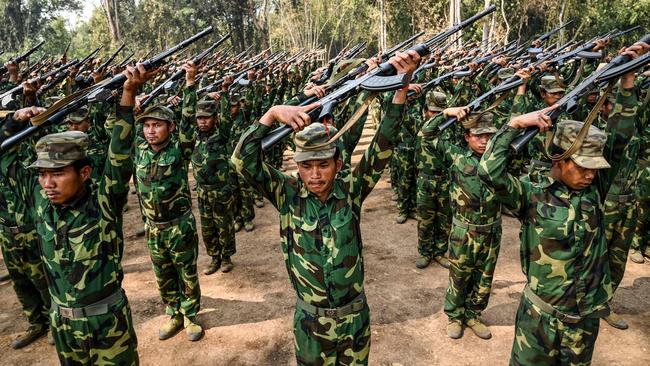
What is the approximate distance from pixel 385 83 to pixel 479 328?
3563 millimetres

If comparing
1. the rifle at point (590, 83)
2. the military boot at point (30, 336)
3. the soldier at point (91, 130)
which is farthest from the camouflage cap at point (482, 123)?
the military boot at point (30, 336)

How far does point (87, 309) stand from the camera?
328 cm

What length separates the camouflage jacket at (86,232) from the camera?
10.4ft

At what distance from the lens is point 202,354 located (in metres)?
4.90

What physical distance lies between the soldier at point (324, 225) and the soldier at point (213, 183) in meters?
3.70

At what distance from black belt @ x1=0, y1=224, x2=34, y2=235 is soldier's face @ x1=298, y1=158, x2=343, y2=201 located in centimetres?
367

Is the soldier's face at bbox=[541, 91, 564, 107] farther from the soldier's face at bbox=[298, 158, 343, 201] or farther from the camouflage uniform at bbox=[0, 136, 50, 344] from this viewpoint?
the camouflage uniform at bbox=[0, 136, 50, 344]

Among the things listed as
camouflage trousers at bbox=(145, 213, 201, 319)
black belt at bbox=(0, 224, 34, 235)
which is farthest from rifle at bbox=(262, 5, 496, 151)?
black belt at bbox=(0, 224, 34, 235)

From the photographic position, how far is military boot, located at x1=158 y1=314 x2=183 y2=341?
17.0 feet

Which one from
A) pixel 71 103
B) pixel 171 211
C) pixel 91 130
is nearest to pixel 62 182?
pixel 71 103

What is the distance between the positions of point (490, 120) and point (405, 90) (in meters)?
2.46

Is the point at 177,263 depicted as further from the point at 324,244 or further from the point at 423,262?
the point at 423,262

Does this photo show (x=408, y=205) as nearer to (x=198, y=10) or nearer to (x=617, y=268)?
(x=617, y=268)

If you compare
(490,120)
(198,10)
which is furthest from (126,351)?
(198,10)
